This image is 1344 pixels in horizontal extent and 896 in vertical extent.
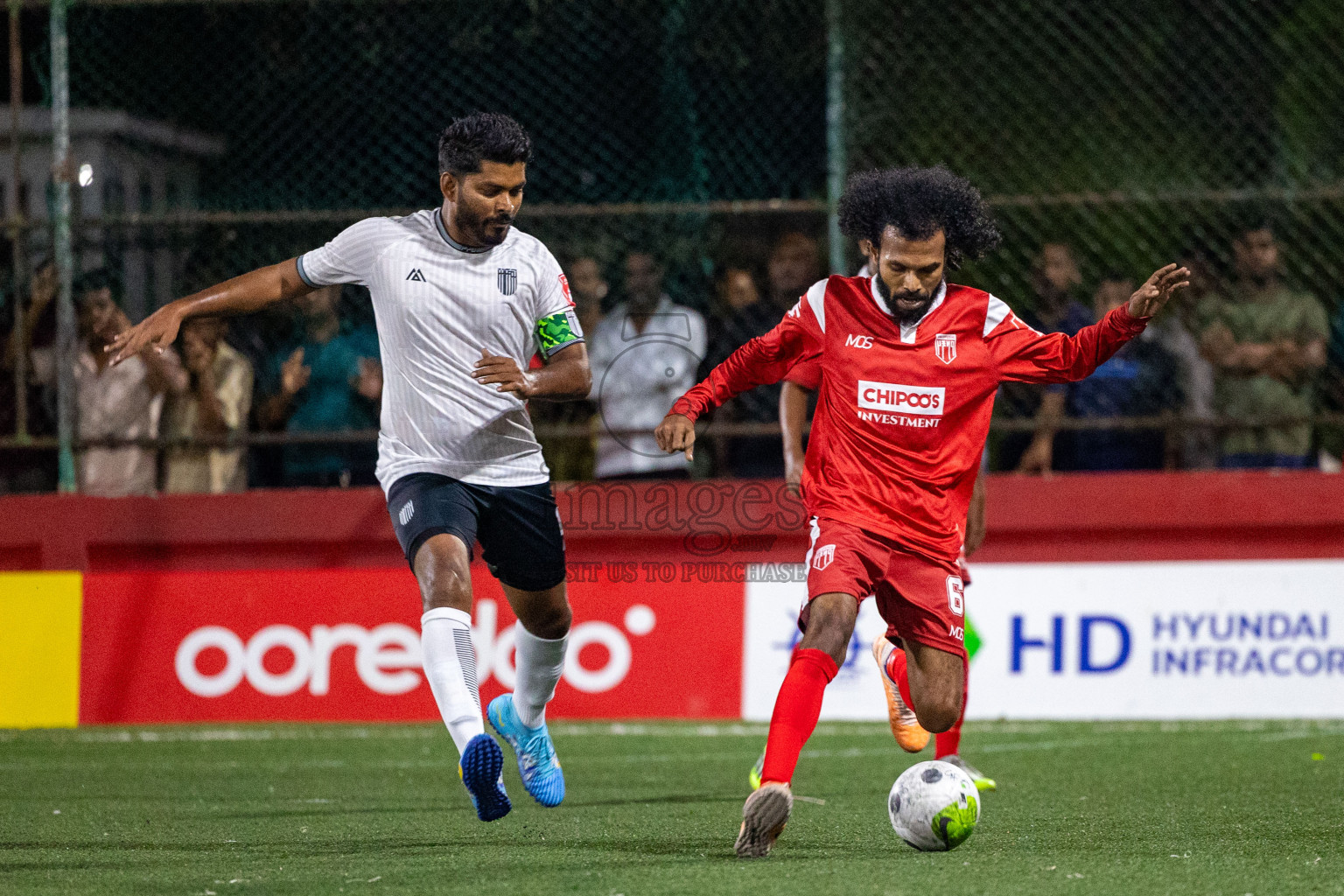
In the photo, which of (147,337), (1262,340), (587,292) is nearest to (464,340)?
(147,337)

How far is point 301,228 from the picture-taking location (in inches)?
383

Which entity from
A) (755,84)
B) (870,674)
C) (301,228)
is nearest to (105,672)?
(301,228)

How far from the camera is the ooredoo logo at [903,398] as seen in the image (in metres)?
5.07

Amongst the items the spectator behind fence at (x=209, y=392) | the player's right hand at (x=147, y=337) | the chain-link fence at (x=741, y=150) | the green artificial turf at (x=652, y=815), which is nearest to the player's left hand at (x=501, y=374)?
the player's right hand at (x=147, y=337)

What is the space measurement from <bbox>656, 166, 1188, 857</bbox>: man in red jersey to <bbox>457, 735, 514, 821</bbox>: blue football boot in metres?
1.00

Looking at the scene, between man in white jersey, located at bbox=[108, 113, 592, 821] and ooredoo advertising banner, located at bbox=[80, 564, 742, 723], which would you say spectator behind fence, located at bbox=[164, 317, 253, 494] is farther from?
man in white jersey, located at bbox=[108, 113, 592, 821]

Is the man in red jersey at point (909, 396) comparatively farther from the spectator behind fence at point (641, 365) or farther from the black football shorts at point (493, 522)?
the spectator behind fence at point (641, 365)

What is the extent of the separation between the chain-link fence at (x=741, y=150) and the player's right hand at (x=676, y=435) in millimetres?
4473

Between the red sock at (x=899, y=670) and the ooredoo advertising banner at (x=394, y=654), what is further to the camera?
the ooredoo advertising banner at (x=394, y=654)

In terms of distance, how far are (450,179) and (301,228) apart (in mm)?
4506

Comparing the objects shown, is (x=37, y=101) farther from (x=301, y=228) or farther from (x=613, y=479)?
(x=613, y=479)

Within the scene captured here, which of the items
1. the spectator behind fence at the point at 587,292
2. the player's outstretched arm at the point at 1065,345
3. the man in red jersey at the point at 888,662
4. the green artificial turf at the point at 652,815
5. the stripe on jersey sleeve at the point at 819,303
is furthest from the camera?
the spectator behind fence at the point at 587,292

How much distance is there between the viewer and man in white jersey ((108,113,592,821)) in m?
5.34

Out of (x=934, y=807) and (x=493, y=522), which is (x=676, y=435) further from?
(x=934, y=807)
